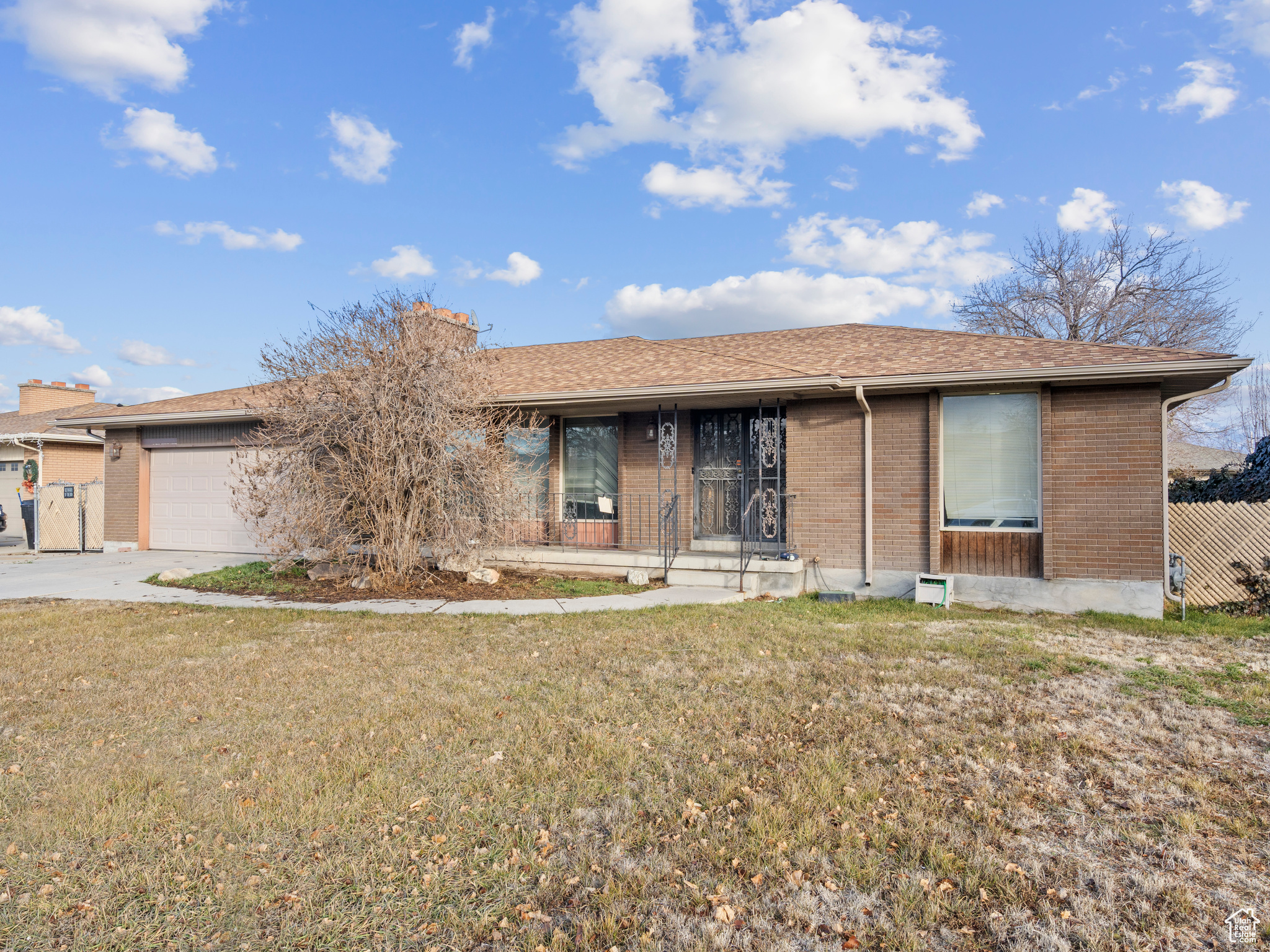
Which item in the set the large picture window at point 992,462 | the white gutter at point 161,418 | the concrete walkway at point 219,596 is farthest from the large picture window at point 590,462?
the white gutter at point 161,418

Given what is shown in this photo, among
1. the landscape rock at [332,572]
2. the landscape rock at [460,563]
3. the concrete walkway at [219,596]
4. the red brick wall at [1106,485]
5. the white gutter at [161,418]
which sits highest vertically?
the white gutter at [161,418]

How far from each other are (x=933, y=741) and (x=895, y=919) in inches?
71.6

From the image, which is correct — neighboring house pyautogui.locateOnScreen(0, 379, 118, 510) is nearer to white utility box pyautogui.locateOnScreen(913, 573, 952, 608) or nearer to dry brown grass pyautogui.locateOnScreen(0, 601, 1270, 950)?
dry brown grass pyautogui.locateOnScreen(0, 601, 1270, 950)

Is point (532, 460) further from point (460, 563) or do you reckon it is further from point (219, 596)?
point (219, 596)

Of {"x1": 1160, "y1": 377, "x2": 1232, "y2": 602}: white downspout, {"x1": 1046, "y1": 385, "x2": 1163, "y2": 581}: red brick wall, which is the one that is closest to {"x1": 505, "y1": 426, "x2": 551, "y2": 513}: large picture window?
{"x1": 1046, "y1": 385, "x2": 1163, "y2": 581}: red brick wall

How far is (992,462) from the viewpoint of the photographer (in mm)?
8781

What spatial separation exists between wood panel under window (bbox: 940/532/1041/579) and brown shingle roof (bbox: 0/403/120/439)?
17442 mm

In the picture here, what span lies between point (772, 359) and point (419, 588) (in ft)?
19.9

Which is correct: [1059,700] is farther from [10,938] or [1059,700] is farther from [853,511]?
[10,938]

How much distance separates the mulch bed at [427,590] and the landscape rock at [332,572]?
0.05 meters

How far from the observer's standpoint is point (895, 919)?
2621 mm

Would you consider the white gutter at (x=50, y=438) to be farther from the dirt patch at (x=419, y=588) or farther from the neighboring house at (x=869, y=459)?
the dirt patch at (x=419, y=588)

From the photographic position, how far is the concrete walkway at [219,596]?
27.0 ft

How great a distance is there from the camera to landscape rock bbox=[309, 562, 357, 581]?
973 centimetres
